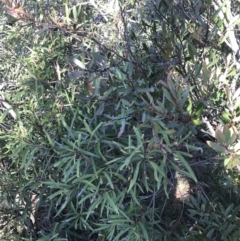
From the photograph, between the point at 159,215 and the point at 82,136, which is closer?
the point at 82,136

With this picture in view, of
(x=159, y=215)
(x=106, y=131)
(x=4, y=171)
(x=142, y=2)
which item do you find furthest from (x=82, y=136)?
(x=142, y=2)

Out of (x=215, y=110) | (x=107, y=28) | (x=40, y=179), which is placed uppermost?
(x=215, y=110)

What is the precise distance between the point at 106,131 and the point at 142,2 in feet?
2.56

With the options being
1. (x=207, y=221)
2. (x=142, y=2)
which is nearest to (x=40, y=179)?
(x=207, y=221)

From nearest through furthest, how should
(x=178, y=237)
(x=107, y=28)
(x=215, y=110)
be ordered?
1. (x=215, y=110)
2. (x=178, y=237)
3. (x=107, y=28)

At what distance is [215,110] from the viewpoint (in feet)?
4.87

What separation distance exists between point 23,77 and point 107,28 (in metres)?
0.52

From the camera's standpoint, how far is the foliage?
129 centimetres

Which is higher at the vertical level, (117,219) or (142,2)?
(142,2)

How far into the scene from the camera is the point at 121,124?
1.46 metres

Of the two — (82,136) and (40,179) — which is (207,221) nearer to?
(82,136)

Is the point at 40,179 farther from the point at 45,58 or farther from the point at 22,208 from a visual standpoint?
the point at 45,58

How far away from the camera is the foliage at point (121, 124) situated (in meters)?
1.29

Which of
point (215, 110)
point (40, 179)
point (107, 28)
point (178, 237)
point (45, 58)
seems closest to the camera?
point (215, 110)
